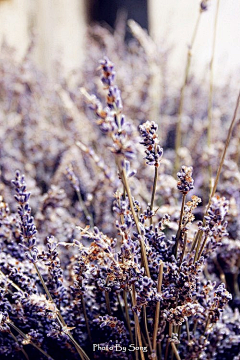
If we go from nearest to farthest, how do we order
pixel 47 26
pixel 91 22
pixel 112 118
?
1. pixel 112 118
2. pixel 47 26
3. pixel 91 22

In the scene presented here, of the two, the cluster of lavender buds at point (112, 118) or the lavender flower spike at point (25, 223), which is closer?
the cluster of lavender buds at point (112, 118)

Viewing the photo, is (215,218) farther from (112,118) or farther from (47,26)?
(47,26)

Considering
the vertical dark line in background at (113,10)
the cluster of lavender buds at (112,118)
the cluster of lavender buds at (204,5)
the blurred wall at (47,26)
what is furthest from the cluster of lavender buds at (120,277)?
the vertical dark line in background at (113,10)

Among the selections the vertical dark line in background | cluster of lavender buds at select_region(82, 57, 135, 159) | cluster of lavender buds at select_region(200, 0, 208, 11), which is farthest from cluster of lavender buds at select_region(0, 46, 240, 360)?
the vertical dark line in background

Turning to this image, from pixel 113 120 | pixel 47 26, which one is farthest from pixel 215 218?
pixel 47 26

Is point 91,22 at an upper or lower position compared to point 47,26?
upper

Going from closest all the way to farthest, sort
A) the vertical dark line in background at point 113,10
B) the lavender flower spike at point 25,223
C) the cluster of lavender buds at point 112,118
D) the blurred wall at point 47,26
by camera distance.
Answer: the cluster of lavender buds at point 112,118, the lavender flower spike at point 25,223, the blurred wall at point 47,26, the vertical dark line in background at point 113,10

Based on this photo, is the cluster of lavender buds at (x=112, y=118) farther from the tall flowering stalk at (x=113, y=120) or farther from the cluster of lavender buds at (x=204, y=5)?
the cluster of lavender buds at (x=204, y=5)

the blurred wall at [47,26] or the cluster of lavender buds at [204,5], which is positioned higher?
the blurred wall at [47,26]
